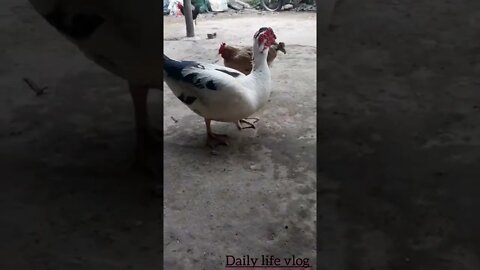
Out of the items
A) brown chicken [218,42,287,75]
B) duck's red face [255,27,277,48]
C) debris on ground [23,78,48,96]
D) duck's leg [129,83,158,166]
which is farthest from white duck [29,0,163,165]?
brown chicken [218,42,287,75]

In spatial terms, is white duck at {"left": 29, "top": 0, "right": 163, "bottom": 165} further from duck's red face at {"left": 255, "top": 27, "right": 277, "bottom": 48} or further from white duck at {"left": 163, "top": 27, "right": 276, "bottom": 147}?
duck's red face at {"left": 255, "top": 27, "right": 277, "bottom": 48}

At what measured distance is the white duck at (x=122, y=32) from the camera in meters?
1.75

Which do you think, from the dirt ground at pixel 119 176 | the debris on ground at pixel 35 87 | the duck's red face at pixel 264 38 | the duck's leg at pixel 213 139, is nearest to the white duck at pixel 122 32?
the dirt ground at pixel 119 176

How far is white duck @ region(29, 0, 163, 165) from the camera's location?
69.1 inches

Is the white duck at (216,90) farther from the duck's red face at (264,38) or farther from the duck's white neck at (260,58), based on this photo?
the duck's red face at (264,38)

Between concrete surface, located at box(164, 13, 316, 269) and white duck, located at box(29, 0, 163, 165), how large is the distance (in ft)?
0.84

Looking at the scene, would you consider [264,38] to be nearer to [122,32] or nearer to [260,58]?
[260,58]

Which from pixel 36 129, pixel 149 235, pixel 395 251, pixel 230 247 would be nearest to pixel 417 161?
pixel 395 251

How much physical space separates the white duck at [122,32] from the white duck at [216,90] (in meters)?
0.26

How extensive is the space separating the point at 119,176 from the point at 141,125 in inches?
11.1

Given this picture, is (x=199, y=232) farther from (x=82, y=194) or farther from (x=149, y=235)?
(x=82, y=194)

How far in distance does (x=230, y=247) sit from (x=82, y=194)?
1.72 ft

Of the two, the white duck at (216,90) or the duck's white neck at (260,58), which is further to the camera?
the duck's white neck at (260,58)

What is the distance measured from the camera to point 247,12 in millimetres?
5520
